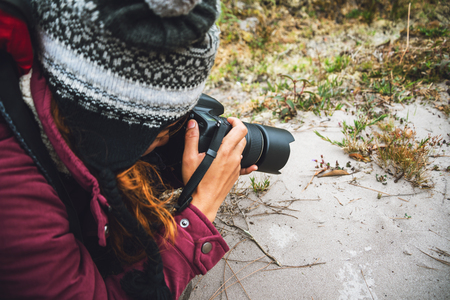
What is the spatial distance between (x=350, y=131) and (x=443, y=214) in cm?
76

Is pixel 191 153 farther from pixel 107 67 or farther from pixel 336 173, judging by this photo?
pixel 336 173

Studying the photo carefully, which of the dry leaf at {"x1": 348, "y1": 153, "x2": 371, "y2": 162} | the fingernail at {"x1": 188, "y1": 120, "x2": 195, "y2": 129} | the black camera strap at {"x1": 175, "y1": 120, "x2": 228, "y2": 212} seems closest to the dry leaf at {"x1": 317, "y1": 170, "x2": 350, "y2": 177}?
the dry leaf at {"x1": 348, "y1": 153, "x2": 371, "y2": 162}

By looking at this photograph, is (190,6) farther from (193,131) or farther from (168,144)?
(168,144)

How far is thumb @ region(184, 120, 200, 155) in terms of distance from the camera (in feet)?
→ 3.50

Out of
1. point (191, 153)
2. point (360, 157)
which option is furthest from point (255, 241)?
point (360, 157)

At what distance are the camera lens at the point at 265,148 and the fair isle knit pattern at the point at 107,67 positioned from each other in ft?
1.85

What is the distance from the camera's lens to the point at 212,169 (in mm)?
1069

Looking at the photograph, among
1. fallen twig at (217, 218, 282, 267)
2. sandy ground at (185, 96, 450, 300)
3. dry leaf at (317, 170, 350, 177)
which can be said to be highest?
dry leaf at (317, 170, 350, 177)

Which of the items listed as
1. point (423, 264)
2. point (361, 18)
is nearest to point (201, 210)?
point (423, 264)

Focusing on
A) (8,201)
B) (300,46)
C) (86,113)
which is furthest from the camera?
(300,46)

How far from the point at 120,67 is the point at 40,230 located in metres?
0.47

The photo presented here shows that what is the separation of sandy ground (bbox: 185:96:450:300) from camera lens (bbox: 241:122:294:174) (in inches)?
14.5

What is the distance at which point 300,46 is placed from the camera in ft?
11.2

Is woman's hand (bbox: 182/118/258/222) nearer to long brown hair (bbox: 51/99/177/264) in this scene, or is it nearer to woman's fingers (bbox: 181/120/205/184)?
woman's fingers (bbox: 181/120/205/184)
